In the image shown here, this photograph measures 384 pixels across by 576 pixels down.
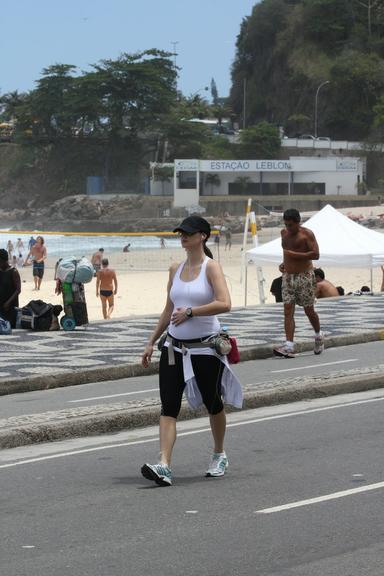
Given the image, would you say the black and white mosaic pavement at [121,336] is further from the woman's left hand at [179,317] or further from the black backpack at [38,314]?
the woman's left hand at [179,317]

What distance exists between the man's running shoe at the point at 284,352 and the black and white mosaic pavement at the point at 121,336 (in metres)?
0.46

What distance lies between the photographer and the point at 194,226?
823 cm

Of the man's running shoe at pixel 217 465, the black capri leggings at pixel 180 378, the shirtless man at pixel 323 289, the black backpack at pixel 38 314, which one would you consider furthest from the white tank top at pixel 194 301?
the shirtless man at pixel 323 289

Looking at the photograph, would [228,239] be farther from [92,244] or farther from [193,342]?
[193,342]

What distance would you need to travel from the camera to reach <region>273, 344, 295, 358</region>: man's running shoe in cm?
1530

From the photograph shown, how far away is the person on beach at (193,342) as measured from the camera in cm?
818

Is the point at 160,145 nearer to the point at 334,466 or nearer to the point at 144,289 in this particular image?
the point at 144,289

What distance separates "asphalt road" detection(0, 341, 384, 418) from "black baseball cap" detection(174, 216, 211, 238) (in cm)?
356

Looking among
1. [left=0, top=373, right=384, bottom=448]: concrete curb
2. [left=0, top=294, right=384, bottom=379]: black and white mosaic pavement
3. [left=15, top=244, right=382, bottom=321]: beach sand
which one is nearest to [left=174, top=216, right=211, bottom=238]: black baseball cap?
[left=0, top=373, right=384, bottom=448]: concrete curb

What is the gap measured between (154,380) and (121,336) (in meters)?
3.07

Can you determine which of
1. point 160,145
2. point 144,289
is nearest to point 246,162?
point 160,145

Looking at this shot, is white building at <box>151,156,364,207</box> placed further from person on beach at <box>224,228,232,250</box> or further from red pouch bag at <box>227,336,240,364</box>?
red pouch bag at <box>227,336,240,364</box>

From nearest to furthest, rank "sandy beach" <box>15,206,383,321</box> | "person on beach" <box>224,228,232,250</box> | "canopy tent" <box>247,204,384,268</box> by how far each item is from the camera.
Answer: "canopy tent" <box>247,204,384,268</box> < "sandy beach" <box>15,206,383,321</box> < "person on beach" <box>224,228,232,250</box>

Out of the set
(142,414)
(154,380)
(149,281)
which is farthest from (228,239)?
(142,414)
